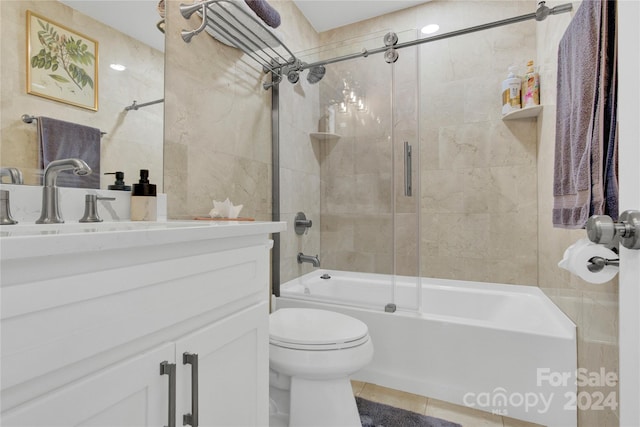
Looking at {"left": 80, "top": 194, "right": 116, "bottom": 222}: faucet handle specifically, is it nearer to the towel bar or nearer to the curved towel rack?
the towel bar

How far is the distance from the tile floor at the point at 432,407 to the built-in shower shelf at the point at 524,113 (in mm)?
1676

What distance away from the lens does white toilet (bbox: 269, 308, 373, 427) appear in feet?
3.96

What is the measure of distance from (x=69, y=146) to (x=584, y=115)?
1647 mm

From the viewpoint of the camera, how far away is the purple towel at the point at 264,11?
1365 mm

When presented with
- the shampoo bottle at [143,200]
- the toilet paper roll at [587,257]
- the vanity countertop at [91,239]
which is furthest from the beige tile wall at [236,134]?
the toilet paper roll at [587,257]

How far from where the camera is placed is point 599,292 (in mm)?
1103

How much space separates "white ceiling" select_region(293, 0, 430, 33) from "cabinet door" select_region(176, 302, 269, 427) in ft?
Result: 7.44

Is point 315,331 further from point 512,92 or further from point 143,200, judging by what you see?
point 512,92

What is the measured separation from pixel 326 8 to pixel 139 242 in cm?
241

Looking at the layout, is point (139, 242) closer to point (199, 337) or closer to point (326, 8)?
point (199, 337)

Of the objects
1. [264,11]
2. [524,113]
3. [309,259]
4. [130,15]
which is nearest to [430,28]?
[524,113]

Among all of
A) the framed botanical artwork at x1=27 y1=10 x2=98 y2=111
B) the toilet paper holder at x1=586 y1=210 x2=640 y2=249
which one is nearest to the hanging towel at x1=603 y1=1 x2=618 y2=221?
the toilet paper holder at x1=586 y1=210 x2=640 y2=249

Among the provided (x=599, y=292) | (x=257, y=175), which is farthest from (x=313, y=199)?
(x=599, y=292)

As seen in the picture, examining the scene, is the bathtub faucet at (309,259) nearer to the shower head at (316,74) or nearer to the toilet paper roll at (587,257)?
the shower head at (316,74)
